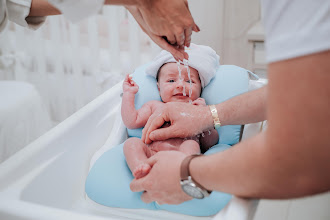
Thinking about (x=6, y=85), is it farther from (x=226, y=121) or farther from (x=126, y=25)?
(x=226, y=121)

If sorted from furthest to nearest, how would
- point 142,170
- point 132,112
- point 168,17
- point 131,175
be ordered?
point 132,112
point 131,175
point 168,17
point 142,170

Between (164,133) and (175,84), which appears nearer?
(164,133)

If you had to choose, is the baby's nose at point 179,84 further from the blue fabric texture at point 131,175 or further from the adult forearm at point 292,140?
the adult forearm at point 292,140

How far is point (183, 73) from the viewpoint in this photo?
1.38 metres

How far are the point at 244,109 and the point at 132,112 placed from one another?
0.43 metres

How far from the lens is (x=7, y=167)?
925mm

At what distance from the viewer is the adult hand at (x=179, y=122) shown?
116cm

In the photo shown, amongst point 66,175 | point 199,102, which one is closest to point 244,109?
point 199,102

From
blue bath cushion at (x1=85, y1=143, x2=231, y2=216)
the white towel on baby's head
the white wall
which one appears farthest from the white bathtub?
the white wall

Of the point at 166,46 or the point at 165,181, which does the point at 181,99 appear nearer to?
the point at 166,46

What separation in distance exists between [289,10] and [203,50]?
0.98 metres

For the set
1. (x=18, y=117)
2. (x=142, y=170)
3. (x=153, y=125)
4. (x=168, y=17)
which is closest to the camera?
(x=142, y=170)

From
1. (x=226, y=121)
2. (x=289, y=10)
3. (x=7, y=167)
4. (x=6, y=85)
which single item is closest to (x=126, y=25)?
(x=6, y=85)

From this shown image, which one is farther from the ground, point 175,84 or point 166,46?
point 166,46
